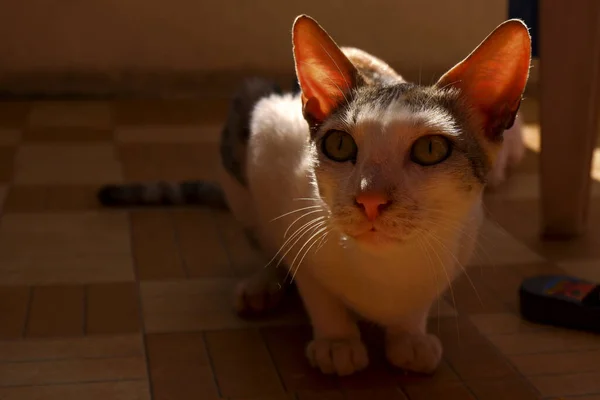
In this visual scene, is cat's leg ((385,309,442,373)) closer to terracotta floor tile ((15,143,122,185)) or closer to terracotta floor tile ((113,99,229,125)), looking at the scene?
terracotta floor tile ((15,143,122,185))

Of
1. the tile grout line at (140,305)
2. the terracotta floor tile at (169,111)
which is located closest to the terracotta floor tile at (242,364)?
the tile grout line at (140,305)

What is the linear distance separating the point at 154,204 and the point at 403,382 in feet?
3.73

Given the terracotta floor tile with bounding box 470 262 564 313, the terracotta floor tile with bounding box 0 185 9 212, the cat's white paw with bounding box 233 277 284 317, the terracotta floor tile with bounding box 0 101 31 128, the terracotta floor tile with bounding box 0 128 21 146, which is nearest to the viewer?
the cat's white paw with bounding box 233 277 284 317

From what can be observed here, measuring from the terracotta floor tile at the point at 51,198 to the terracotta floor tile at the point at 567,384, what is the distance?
4.56 ft

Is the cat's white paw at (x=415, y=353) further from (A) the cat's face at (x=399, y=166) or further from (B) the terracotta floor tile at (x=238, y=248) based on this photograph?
(B) the terracotta floor tile at (x=238, y=248)

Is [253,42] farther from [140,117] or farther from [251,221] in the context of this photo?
[251,221]

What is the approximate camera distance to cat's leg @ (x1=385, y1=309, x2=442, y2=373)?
1.57 metres

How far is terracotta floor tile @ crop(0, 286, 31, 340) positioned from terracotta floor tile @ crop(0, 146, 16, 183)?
88cm

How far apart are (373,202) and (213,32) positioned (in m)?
2.82

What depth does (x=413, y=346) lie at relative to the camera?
1.58m

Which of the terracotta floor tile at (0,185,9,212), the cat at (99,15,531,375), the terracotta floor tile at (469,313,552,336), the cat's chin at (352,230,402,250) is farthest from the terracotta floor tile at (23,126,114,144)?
the cat's chin at (352,230,402,250)

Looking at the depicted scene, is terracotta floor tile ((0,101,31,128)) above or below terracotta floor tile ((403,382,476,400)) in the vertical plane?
above

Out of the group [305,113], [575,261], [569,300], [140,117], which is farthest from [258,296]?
[140,117]

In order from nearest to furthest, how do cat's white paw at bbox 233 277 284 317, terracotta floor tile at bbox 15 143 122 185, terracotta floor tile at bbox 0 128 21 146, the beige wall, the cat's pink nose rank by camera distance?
the cat's pink nose, cat's white paw at bbox 233 277 284 317, terracotta floor tile at bbox 15 143 122 185, terracotta floor tile at bbox 0 128 21 146, the beige wall
